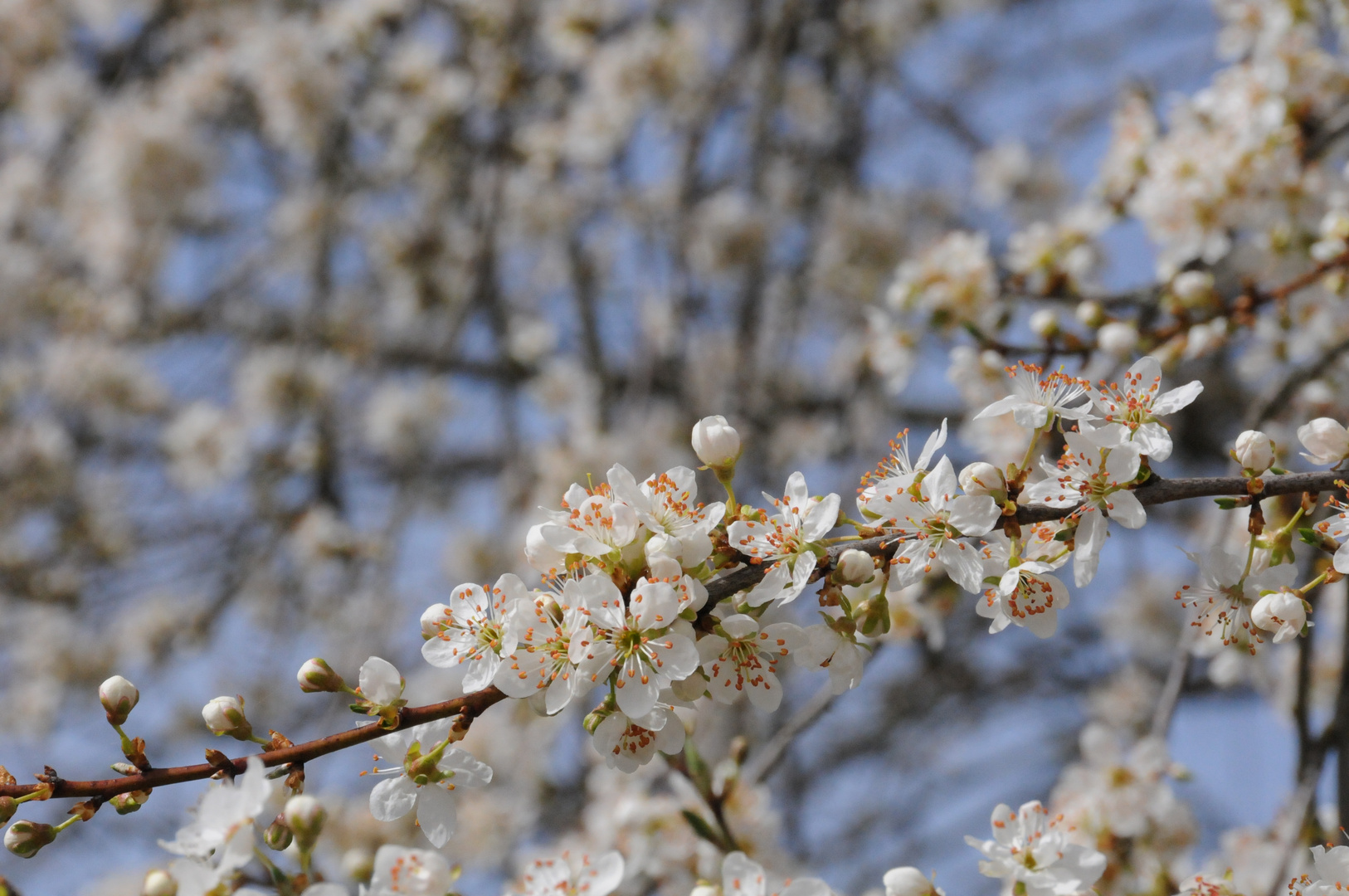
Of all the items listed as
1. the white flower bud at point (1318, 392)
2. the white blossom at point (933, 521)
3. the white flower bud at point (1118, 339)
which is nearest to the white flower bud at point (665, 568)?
the white blossom at point (933, 521)

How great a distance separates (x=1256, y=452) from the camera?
1.03 m

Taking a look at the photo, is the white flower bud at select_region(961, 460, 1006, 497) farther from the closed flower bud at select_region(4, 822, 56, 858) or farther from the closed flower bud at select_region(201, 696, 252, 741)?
the closed flower bud at select_region(4, 822, 56, 858)

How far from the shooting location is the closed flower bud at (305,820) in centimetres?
92

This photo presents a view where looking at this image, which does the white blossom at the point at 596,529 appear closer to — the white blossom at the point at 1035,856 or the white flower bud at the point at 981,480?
the white flower bud at the point at 981,480

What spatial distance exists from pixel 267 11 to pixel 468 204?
5.30 feet

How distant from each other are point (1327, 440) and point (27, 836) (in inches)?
53.4

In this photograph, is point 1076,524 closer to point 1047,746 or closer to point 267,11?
point 1047,746

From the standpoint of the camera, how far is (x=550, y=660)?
1.01 meters

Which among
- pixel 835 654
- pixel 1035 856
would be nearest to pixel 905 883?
pixel 1035 856

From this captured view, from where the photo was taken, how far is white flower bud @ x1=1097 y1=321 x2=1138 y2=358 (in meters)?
1.75

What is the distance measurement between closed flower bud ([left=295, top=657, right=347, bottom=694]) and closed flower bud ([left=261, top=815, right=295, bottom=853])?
14cm

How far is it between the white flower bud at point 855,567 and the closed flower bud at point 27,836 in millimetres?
802

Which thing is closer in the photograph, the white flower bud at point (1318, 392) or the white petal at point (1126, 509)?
the white petal at point (1126, 509)

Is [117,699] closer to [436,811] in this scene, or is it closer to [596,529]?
[436,811]
